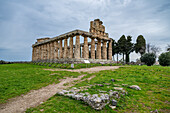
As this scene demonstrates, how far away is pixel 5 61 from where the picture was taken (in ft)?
134

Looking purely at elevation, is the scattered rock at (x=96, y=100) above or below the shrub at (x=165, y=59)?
below

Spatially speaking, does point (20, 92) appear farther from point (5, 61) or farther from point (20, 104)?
point (5, 61)

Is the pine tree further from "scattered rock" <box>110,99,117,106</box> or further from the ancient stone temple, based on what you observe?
"scattered rock" <box>110,99,117,106</box>

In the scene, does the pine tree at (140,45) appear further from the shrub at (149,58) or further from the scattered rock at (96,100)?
the scattered rock at (96,100)

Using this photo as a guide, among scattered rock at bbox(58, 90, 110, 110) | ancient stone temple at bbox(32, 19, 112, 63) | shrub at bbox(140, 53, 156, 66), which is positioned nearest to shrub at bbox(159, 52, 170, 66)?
shrub at bbox(140, 53, 156, 66)

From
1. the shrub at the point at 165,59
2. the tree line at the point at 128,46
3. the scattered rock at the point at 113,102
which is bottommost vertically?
the scattered rock at the point at 113,102

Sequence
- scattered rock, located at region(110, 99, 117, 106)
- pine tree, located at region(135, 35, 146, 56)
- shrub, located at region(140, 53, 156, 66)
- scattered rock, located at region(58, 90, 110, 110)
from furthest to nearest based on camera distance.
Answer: pine tree, located at region(135, 35, 146, 56) < shrub, located at region(140, 53, 156, 66) < scattered rock, located at region(110, 99, 117, 106) < scattered rock, located at region(58, 90, 110, 110)

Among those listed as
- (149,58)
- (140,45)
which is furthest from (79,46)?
(140,45)

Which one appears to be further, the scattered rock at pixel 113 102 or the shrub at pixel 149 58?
the shrub at pixel 149 58

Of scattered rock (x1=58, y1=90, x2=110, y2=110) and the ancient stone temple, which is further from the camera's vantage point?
the ancient stone temple

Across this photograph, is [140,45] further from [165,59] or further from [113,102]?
[113,102]

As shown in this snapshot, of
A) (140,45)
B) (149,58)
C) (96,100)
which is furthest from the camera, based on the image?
(140,45)

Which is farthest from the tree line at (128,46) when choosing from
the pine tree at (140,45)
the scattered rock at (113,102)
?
the scattered rock at (113,102)

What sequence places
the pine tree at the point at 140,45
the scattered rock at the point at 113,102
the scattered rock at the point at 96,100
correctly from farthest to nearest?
the pine tree at the point at 140,45, the scattered rock at the point at 113,102, the scattered rock at the point at 96,100
